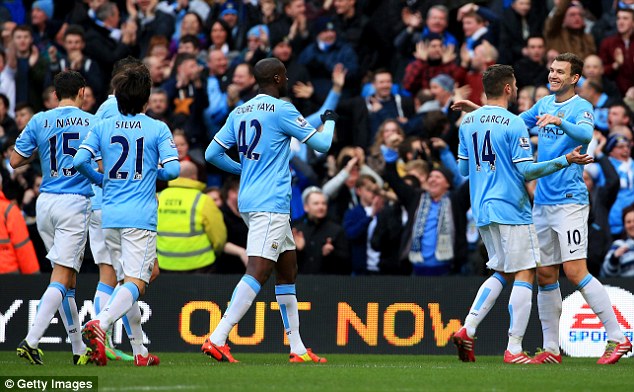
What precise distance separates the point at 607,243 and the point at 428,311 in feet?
8.24

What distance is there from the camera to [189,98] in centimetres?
1816

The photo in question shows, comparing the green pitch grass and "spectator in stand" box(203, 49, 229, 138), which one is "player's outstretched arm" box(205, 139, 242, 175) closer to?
the green pitch grass

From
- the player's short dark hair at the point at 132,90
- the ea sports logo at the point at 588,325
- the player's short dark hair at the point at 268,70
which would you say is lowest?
the ea sports logo at the point at 588,325

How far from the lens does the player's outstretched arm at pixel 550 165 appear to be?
10531 millimetres

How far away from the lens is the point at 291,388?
8.35 m

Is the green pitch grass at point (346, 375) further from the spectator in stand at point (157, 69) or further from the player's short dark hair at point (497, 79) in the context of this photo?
the spectator in stand at point (157, 69)

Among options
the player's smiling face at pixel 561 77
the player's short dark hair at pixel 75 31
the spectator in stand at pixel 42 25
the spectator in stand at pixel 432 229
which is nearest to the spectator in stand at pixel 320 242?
the spectator in stand at pixel 432 229

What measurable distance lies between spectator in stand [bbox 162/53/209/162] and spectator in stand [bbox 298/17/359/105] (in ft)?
5.62

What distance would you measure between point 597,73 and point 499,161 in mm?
6268

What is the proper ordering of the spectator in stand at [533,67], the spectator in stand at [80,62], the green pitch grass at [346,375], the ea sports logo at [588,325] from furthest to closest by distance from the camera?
Answer: the spectator in stand at [80,62], the spectator in stand at [533,67], the ea sports logo at [588,325], the green pitch grass at [346,375]

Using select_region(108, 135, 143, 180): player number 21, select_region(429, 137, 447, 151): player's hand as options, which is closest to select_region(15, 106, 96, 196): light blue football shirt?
select_region(108, 135, 143, 180): player number 21

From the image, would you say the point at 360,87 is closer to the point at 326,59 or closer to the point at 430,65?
the point at 326,59

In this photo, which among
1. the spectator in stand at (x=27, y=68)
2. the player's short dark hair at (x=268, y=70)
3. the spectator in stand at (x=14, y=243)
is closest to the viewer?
the player's short dark hair at (x=268, y=70)

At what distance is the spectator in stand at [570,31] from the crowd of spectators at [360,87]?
0.07ft
